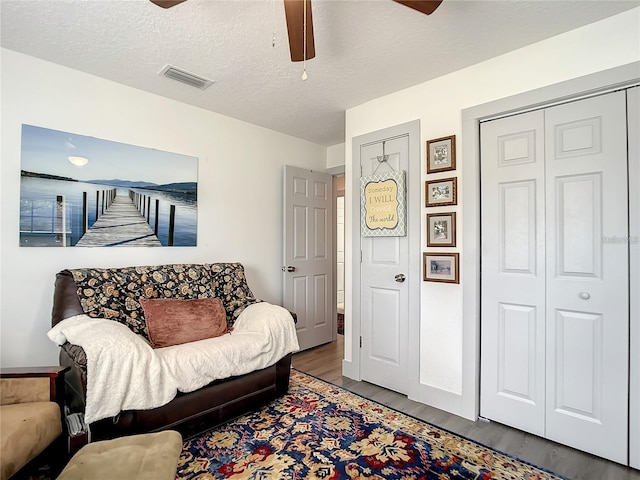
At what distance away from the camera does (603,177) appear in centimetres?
192

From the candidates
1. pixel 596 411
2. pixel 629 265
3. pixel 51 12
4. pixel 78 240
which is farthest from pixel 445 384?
pixel 51 12

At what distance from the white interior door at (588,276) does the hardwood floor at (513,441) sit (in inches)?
3.0

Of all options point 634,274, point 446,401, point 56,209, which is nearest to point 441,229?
point 634,274

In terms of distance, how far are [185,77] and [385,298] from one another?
2393mm

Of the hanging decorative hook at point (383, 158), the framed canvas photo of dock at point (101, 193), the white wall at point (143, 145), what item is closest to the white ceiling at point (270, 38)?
the white wall at point (143, 145)

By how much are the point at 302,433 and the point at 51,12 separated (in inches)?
113

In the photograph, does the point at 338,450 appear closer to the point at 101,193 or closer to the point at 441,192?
the point at 441,192

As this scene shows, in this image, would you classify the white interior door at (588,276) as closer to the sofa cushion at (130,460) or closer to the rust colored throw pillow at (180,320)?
the sofa cushion at (130,460)

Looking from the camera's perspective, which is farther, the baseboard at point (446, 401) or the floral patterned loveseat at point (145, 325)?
the baseboard at point (446, 401)

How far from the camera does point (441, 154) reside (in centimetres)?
252

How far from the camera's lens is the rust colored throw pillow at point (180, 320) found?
7.51ft

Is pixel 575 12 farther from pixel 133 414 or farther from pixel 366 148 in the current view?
pixel 133 414

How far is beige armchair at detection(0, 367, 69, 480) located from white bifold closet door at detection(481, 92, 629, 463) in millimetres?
2559

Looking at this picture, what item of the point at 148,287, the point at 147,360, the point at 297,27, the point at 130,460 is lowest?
the point at 130,460
